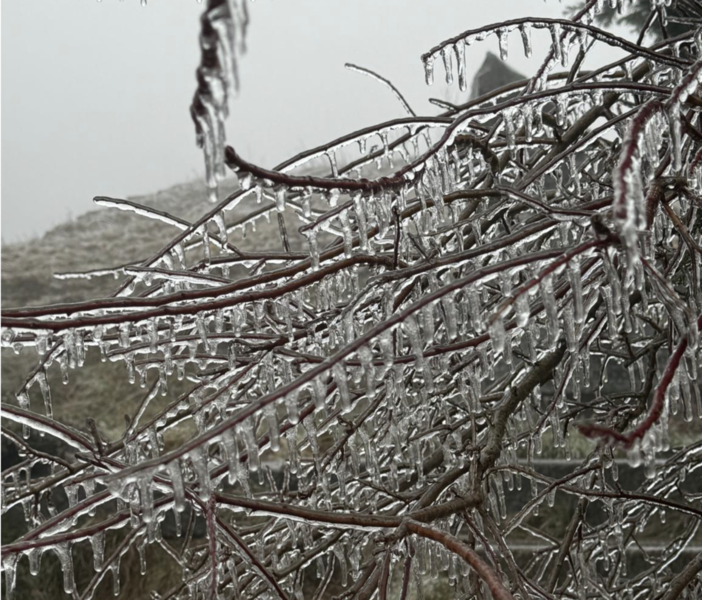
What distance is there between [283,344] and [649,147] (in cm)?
83

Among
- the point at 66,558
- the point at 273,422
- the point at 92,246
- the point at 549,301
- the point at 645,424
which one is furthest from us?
the point at 92,246

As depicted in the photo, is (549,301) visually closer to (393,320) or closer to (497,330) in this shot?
(497,330)

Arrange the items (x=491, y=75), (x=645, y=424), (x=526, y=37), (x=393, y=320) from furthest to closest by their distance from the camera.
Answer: (x=491, y=75) < (x=526, y=37) < (x=393, y=320) < (x=645, y=424)

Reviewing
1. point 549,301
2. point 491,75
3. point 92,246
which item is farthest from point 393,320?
point 92,246

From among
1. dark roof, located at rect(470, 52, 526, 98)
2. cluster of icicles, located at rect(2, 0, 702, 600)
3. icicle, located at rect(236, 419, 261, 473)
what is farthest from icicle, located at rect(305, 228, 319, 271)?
dark roof, located at rect(470, 52, 526, 98)

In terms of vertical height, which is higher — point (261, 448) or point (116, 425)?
point (261, 448)

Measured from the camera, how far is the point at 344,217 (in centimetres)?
123

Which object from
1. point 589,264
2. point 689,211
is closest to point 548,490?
point 589,264

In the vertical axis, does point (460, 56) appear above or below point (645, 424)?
above

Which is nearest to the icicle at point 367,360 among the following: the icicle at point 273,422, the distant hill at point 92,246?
the icicle at point 273,422

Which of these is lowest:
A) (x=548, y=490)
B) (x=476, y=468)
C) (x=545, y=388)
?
(x=545, y=388)

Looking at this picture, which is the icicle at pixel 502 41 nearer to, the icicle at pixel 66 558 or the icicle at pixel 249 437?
the icicle at pixel 249 437

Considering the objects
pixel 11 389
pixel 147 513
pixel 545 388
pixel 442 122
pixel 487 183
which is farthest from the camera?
pixel 11 389

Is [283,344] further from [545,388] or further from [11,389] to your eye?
[11,389]
